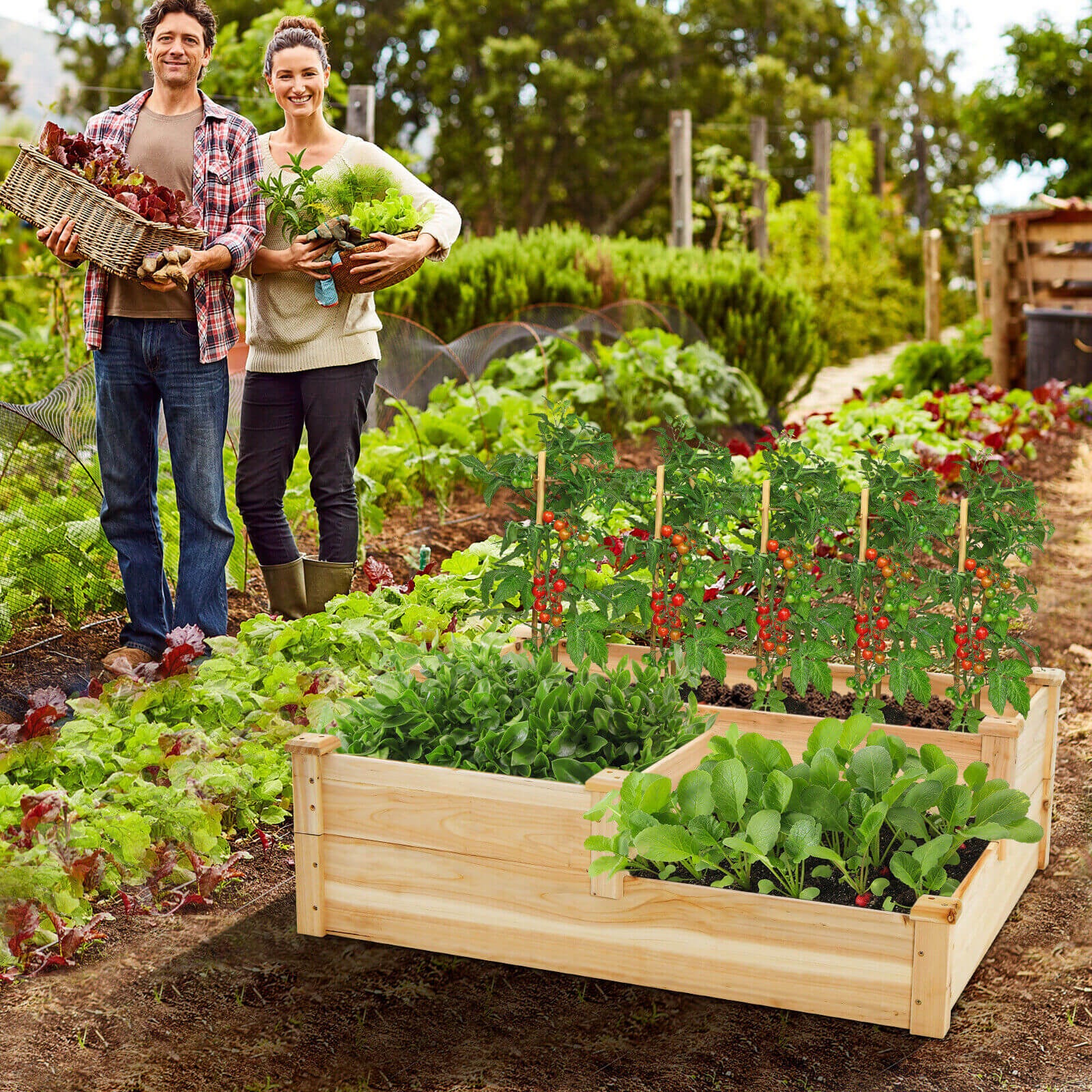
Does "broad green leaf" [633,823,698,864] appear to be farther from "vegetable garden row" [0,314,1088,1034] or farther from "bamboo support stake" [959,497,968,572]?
"bamboo support stake" [959,497,968,572]

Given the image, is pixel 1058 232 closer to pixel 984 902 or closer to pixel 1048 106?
pixel 984 902

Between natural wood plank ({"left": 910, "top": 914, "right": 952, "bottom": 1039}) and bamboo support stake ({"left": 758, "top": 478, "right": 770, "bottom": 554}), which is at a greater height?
bamboo support stake ({"left": 758, "top": 478, "right": 770, "bottom": 554})

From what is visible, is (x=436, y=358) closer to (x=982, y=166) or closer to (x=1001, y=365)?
(x=1001, y=365)

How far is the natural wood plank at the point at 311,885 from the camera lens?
262 cm

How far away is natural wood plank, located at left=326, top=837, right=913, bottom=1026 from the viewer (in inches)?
88.1

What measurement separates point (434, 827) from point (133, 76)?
2488 cm

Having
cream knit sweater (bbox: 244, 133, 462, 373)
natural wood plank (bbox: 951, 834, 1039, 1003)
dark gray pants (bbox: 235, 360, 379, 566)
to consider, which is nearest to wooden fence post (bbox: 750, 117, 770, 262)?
cream knit sweater (bbox: 244, 133, 462, 373)

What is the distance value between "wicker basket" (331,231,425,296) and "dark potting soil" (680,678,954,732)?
1379mm

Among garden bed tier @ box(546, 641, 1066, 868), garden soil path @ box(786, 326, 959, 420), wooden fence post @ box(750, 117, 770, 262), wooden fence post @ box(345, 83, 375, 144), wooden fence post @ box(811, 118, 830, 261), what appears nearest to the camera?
garden bed tier @ box(546, 641, 1066, 868)

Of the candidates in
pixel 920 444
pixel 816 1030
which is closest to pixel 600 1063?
pixel 816 1030

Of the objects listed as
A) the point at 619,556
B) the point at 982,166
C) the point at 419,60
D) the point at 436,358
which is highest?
the point at 419,60

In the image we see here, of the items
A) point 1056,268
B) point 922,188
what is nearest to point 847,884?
point 1056,268

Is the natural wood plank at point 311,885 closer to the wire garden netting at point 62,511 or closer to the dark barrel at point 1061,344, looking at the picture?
the wire garden netting at point 62,511

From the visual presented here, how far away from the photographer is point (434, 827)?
8.31 ft
